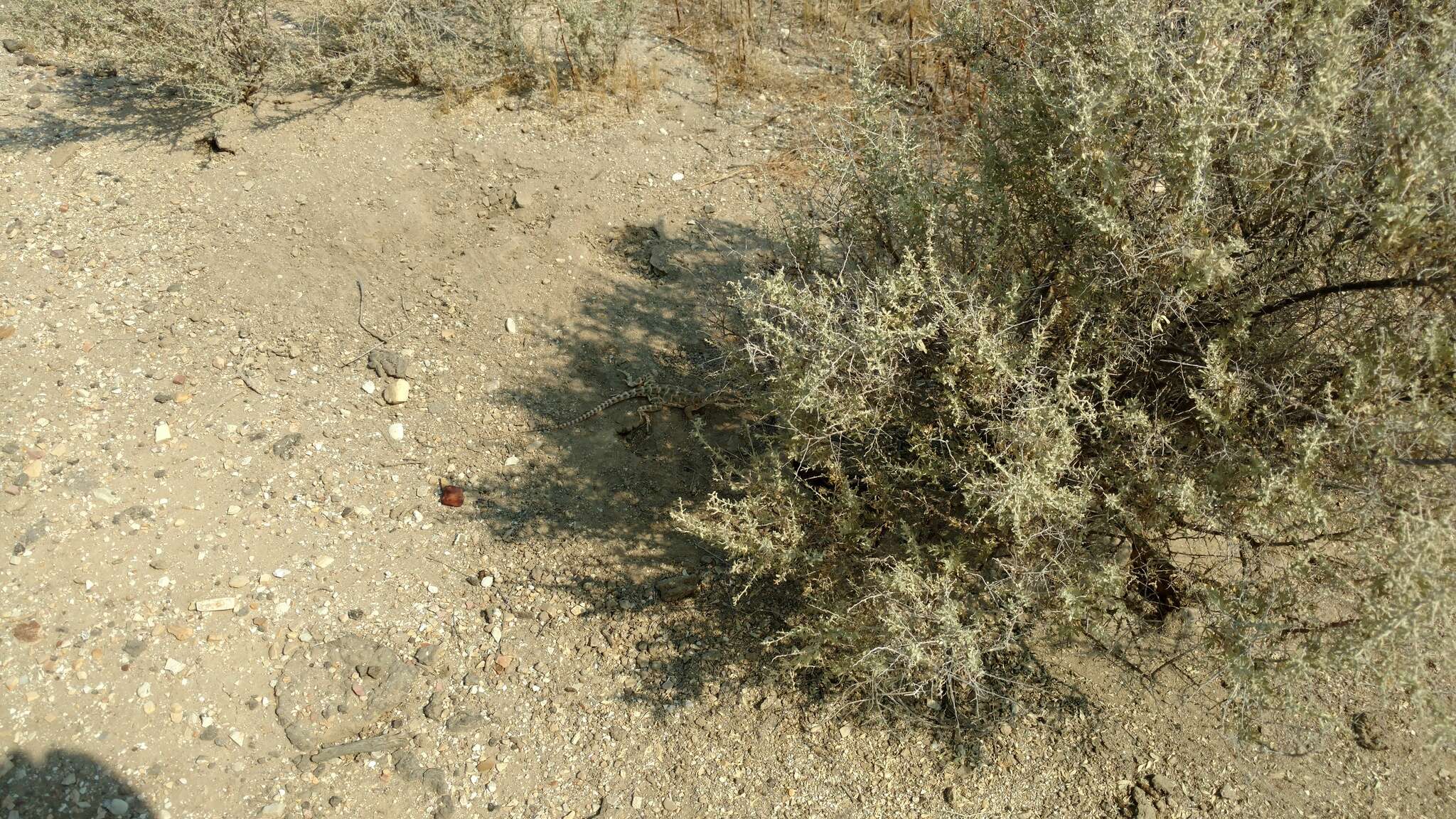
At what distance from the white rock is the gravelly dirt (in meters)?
0.06

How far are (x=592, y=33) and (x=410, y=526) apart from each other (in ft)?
11.2

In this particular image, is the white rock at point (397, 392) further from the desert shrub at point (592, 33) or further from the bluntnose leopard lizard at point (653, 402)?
the desert shrub at point (592, 33)

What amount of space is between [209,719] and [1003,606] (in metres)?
2.78

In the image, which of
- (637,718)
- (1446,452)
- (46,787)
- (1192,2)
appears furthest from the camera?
(637,718)

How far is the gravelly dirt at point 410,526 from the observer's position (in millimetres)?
3256

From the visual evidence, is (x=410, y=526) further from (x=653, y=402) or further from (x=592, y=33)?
(x=592, y=33)

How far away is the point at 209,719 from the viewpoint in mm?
3307

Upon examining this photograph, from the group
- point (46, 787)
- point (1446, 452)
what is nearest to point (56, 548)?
point (46, 787)

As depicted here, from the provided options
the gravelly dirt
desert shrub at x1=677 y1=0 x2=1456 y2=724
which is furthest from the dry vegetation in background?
the gravelly dirt

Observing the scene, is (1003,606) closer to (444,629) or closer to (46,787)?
(444,629)

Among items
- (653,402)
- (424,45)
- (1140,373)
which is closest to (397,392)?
(653,402)

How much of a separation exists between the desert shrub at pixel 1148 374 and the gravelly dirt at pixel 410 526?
33 cm

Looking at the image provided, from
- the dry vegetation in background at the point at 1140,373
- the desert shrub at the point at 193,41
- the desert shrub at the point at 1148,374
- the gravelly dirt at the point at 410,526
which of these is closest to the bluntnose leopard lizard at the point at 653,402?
the gravelly dirt at the point at 410,526

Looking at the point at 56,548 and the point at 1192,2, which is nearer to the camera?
the point at 1192,2
